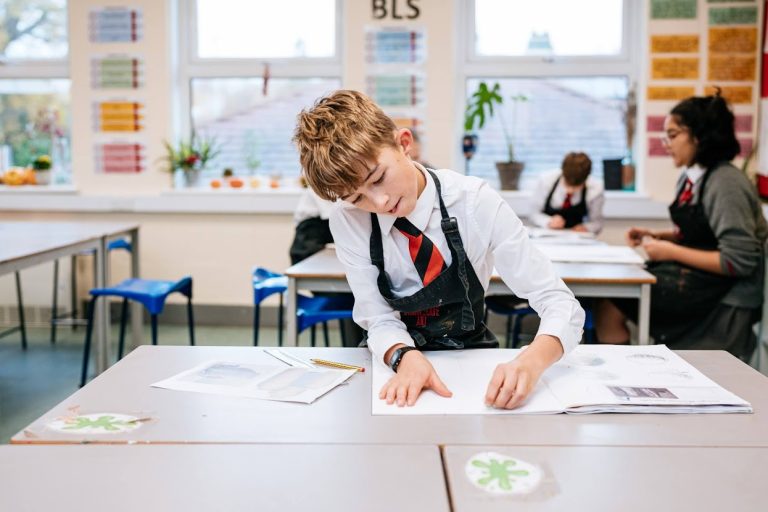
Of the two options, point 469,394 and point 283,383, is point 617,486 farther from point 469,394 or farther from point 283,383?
point 283,383

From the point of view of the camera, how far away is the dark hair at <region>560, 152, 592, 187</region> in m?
3.80

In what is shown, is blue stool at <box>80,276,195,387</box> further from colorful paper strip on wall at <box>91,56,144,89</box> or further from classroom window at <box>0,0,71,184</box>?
classroom window at <box>0,0,71,184</box>

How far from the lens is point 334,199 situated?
1.49 metres

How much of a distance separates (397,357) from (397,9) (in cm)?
354

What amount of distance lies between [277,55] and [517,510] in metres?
4.42

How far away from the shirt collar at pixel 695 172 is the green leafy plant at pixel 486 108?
1739 millimetres

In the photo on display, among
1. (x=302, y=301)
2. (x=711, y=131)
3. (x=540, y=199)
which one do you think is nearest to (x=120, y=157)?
(x=302, y=301)

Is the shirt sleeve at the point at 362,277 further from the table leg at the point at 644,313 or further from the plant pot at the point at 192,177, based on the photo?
the plant pot at the point at 192,177

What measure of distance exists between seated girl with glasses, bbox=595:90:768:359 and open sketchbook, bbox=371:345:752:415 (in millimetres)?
1445

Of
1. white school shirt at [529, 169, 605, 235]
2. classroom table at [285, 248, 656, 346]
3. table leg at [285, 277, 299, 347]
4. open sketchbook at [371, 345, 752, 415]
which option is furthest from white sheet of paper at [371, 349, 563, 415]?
white school shirt at [529, 169, 605, 235]

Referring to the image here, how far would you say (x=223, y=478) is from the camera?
3.13 feet

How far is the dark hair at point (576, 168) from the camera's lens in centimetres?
380

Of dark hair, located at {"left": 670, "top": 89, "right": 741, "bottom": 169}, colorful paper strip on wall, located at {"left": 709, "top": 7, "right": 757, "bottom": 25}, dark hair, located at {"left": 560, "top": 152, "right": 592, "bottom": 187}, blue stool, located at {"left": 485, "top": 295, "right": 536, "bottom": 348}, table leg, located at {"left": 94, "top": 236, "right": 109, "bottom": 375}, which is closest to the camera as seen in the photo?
dark hair, located at {"left": 670, "top": 89, "right": 741, "bottom": 169}

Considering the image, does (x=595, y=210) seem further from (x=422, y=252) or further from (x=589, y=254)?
(x=422, y=252)
